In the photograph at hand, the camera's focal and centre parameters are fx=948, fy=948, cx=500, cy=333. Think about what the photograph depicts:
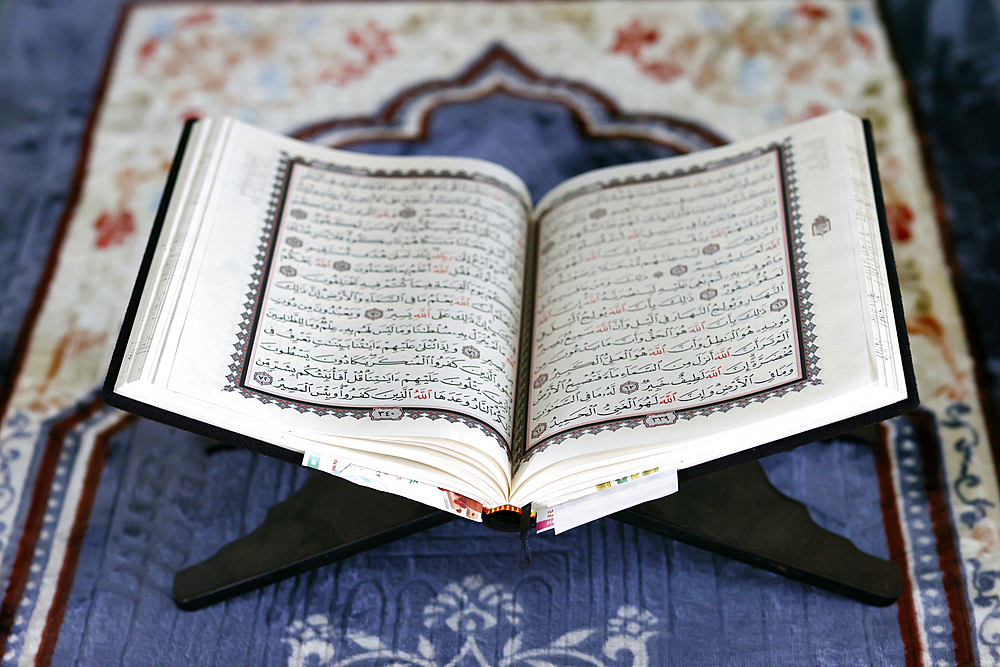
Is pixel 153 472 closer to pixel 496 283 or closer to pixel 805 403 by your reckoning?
pixel 496 283

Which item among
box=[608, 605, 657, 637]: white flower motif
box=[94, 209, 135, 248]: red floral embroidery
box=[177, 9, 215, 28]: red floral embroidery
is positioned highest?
box=[177, 9, 215, 28]: red floral embroidery

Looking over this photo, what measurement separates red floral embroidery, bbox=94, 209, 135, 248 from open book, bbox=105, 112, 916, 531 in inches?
15.5

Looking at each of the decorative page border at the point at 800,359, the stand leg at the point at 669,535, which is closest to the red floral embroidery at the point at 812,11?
the decorative page border at the point at 800,359

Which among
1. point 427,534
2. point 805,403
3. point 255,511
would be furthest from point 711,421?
point 255,511

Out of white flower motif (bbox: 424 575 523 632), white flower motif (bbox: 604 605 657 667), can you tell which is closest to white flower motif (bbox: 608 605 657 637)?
white flower motif (bbox: 604 605 657 667)

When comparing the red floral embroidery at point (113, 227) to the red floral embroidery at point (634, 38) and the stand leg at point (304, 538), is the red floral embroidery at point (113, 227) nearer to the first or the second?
the stand leg at point (304, 538)

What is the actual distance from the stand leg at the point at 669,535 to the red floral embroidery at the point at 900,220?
520 mm

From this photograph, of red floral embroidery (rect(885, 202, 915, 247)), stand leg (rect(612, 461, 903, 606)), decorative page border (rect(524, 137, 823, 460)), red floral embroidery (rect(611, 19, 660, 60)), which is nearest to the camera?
decorative page border (rect(524, 137, 823, 460))

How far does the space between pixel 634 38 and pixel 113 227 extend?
937 millimetres

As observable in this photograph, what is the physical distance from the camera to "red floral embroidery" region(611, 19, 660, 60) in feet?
5.48

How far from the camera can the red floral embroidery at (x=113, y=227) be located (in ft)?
4.65

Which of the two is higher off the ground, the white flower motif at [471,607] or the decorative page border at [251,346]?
the decorative page border at [251,346]

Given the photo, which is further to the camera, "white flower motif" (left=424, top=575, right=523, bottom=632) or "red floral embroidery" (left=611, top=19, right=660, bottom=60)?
"red floral embroidery" (left=611, top=19, right=660, bottom=60)

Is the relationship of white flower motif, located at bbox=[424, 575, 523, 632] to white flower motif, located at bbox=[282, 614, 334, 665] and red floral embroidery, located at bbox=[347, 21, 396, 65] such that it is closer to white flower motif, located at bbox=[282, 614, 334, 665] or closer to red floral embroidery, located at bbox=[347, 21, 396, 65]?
white flower motif, located at bbox=[282, 614, 334, 665]
